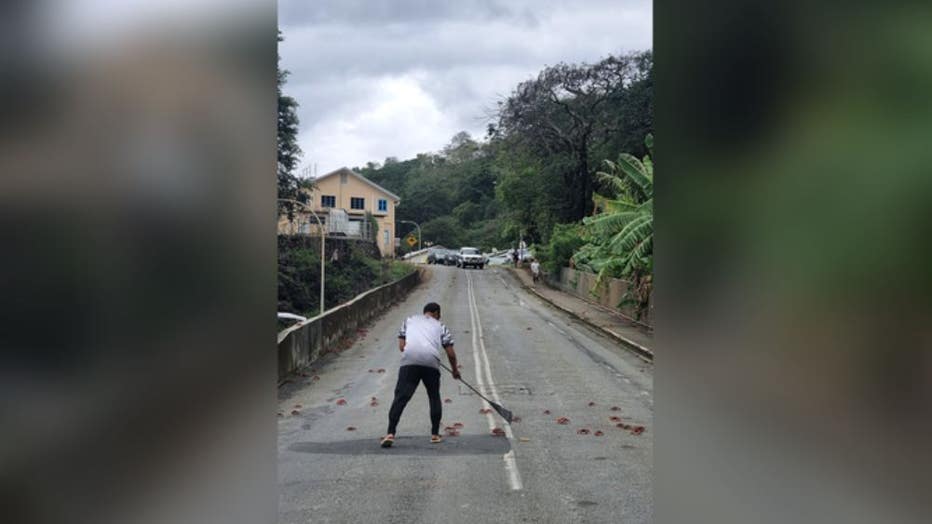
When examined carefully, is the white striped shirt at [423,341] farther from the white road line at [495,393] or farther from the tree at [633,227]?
the tree at [633,227]

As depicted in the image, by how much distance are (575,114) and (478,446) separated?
116 feet

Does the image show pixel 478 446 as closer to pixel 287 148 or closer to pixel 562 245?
pixel 287 148

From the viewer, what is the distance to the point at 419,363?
940cm

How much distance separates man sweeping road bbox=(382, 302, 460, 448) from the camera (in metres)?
9.41
